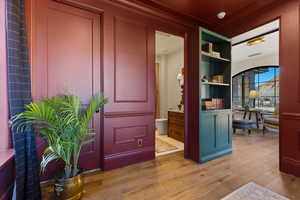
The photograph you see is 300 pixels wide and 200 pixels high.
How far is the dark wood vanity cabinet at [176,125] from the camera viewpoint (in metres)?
3.57

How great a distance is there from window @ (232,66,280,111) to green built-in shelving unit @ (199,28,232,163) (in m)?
3.62

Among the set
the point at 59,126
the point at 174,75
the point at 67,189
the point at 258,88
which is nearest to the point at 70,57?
the point at 59,126

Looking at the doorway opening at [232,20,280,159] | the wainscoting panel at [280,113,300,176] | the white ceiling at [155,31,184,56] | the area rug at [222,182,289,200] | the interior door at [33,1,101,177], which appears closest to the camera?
the area rug at [222,182,289,200]

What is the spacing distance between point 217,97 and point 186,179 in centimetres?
193

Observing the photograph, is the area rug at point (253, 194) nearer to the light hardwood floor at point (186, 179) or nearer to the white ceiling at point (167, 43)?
the light hardwood floor at point (186, 179)

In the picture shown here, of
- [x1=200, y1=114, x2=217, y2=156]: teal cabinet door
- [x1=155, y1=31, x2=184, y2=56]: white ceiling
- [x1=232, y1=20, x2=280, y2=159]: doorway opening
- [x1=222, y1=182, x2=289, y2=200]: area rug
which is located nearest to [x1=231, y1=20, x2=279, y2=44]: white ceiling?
[x1=232, y1=20, x2=280, y2=159]: doorway opening

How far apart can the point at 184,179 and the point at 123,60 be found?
1.96 meters

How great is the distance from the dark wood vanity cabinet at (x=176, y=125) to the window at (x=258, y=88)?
13.5 ft

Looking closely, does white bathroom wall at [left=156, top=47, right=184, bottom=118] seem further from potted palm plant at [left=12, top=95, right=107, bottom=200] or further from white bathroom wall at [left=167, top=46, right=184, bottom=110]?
potted palm plant at [left=12, top=95, right=107, bottom=200]

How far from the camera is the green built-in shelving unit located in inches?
99.9

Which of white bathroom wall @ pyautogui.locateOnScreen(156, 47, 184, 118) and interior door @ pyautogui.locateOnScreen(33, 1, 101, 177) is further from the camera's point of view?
white bathroom wall @ pyautogui.locateOnScreen(156, 47, 184, 118)

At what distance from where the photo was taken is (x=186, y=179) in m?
1.94

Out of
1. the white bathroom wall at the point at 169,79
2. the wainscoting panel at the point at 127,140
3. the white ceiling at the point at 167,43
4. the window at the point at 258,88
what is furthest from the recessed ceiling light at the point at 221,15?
the window at the point at 258,88

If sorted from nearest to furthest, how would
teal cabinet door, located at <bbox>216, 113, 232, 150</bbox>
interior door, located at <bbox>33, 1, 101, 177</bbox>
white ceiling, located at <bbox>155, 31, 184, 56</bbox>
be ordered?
interior door, located at <bbox>33, 1, 101, 177</bbox> → teal cabinet door, located at <bbox>216, 113, 232, 150</bbox> → white ceiling, located at <bbox>155, 31, 184, 56</bbox>
